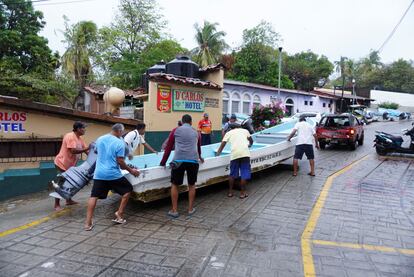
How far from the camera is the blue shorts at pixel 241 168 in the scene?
6.86m

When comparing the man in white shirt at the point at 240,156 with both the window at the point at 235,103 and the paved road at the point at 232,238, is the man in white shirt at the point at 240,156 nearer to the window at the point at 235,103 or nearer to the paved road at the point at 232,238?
the paved road at the point at 232,238

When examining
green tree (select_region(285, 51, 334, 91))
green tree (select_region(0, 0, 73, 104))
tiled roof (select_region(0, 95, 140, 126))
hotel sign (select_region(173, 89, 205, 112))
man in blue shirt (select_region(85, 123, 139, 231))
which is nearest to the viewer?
man in blue shirt (select_region(85, 123, 139, 231))

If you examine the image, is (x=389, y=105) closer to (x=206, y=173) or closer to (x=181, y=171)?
(x=206, y=173)

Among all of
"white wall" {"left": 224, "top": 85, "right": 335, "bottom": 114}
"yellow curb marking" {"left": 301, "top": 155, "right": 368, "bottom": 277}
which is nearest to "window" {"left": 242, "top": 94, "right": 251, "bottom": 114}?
"white wall" {"left": 224, "top": 85, "right": 335, "bottom": 114}

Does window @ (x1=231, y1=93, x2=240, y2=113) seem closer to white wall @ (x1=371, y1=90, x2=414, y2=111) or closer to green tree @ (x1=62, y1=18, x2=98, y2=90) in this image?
green tree @ (x1=62, y1=18, x2=98, y2=90)

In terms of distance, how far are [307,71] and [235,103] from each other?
75.0 feet

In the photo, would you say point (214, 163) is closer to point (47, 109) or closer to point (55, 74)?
point (47, 109)

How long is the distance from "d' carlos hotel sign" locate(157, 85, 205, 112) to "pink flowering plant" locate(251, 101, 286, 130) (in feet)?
9.33

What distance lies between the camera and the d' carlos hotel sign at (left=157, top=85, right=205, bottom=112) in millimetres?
10562

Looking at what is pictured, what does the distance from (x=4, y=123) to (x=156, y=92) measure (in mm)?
4270

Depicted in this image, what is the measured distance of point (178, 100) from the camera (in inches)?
438

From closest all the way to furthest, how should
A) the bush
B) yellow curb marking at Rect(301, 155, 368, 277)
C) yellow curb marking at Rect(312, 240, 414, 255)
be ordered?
yellow curb marking at Rect(301, 155, 368, 277)
yellow curb marking at Rect(312, 240, 414, 255)
the bush

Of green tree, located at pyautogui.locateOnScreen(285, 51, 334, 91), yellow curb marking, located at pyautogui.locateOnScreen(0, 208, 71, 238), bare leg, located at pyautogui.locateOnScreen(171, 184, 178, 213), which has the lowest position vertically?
yellow curb marking, located at pyautogui.locateOnScreen(0, 208, 71, 238)

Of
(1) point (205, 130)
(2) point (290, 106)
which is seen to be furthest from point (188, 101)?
(2) point (290, 106)
